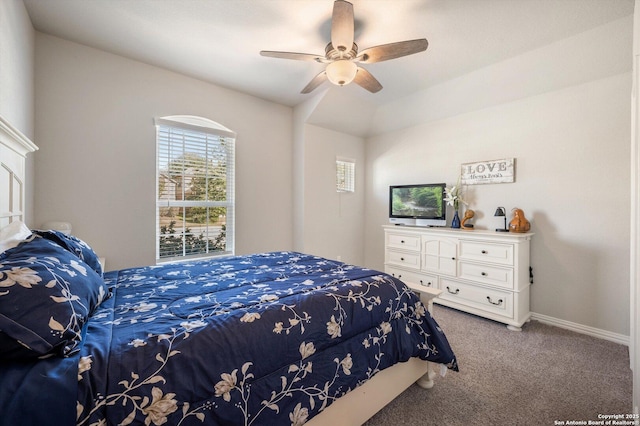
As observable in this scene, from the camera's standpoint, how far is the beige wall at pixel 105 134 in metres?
2.33

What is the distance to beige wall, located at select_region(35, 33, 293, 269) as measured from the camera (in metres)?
2.33

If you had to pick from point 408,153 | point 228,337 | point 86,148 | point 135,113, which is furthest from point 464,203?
point 86,148

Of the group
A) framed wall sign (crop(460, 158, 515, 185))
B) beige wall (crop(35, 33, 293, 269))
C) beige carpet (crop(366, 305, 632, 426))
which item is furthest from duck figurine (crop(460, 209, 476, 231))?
beige wall (crop(35, 33, 293, 269))

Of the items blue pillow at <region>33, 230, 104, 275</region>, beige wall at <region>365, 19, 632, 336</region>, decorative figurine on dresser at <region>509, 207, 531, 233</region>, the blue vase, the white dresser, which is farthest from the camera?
the blue vase

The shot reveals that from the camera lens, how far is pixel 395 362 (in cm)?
151

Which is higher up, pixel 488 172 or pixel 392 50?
pixel 392 50

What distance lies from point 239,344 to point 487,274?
278cm

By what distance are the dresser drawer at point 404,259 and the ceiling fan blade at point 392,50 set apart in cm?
237

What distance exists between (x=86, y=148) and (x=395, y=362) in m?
3.25

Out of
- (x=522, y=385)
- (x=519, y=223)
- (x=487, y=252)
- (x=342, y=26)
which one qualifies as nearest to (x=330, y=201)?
(x=487, y=252)

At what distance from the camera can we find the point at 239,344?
1.02m

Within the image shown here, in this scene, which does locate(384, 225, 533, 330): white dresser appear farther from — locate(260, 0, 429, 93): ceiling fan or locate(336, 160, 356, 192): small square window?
locate(260, 0, 429, 93): ceiling fan

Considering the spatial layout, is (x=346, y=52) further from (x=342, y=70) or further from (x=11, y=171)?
(x=11, y=171)

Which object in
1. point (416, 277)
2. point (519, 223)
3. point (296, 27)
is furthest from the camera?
point (416, 277)
